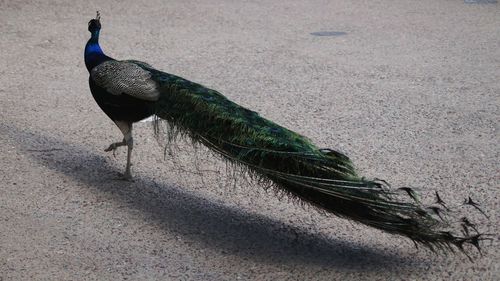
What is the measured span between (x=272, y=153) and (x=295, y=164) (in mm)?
144

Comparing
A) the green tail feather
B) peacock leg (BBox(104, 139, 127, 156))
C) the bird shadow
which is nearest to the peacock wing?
the green tail feather

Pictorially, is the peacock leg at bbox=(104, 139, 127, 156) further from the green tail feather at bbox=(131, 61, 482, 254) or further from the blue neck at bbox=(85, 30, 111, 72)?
the green tail feather at bbox=(131, 61, 482, 254)

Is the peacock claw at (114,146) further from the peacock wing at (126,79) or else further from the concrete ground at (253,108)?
the peacock wing at (126,79)

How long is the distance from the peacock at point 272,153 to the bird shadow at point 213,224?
0.31 meters

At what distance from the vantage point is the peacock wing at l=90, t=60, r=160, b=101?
466 centimetres

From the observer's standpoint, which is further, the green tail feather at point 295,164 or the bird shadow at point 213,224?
the bird shadow at point 213,224

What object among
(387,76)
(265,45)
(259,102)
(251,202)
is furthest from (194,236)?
(265,45)

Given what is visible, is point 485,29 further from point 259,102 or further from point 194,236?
point 194,236

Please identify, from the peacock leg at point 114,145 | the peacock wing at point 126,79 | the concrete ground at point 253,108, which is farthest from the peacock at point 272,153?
the concrete ground at point 253,108

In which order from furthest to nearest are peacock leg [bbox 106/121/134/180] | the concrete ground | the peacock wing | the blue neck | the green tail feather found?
the blue neck
peacock leg [bbox 106/121/134/180]
the peacock wing
the concrete ground
the green tail feather

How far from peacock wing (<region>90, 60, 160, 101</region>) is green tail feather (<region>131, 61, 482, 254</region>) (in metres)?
0.10

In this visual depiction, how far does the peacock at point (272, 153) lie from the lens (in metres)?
3.75

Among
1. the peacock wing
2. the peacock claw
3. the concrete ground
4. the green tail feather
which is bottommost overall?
the concrete ground

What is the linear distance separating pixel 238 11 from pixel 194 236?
6136mm
